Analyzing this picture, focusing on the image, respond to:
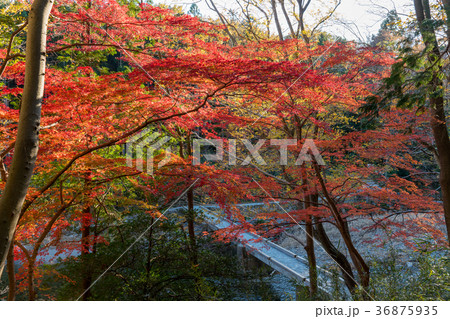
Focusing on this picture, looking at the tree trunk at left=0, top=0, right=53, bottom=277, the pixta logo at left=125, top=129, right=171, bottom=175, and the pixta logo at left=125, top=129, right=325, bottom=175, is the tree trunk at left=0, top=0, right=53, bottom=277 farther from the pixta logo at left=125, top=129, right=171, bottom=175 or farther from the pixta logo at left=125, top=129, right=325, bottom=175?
the pixta logo at left=125, top=129, right=171, bottom=175

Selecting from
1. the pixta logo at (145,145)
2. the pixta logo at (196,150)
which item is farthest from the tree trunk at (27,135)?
the pixta logo at (145,145)

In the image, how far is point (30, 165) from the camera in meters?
2.17

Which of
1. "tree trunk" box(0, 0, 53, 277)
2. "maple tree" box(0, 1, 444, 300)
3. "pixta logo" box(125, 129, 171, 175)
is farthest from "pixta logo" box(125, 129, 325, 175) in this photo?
"tree trunk" box(0, 0, 53, 277)

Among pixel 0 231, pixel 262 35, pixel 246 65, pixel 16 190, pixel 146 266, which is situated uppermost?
pixel 262 35

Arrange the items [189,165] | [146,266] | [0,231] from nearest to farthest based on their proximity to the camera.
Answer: [0,231], [189,165], [146,266]

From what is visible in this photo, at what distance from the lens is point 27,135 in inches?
85.6

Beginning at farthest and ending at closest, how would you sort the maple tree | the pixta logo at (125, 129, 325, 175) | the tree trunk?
the pixta logo at (125, 129, 325, 175)
the maple tree
the tree trunk

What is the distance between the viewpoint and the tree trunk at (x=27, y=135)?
212 cm

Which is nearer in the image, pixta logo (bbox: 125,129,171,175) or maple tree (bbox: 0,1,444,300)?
maple tree (bbox: 0,1,444,300)

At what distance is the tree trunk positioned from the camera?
2.12 metres

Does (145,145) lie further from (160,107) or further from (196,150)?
(160,107)
